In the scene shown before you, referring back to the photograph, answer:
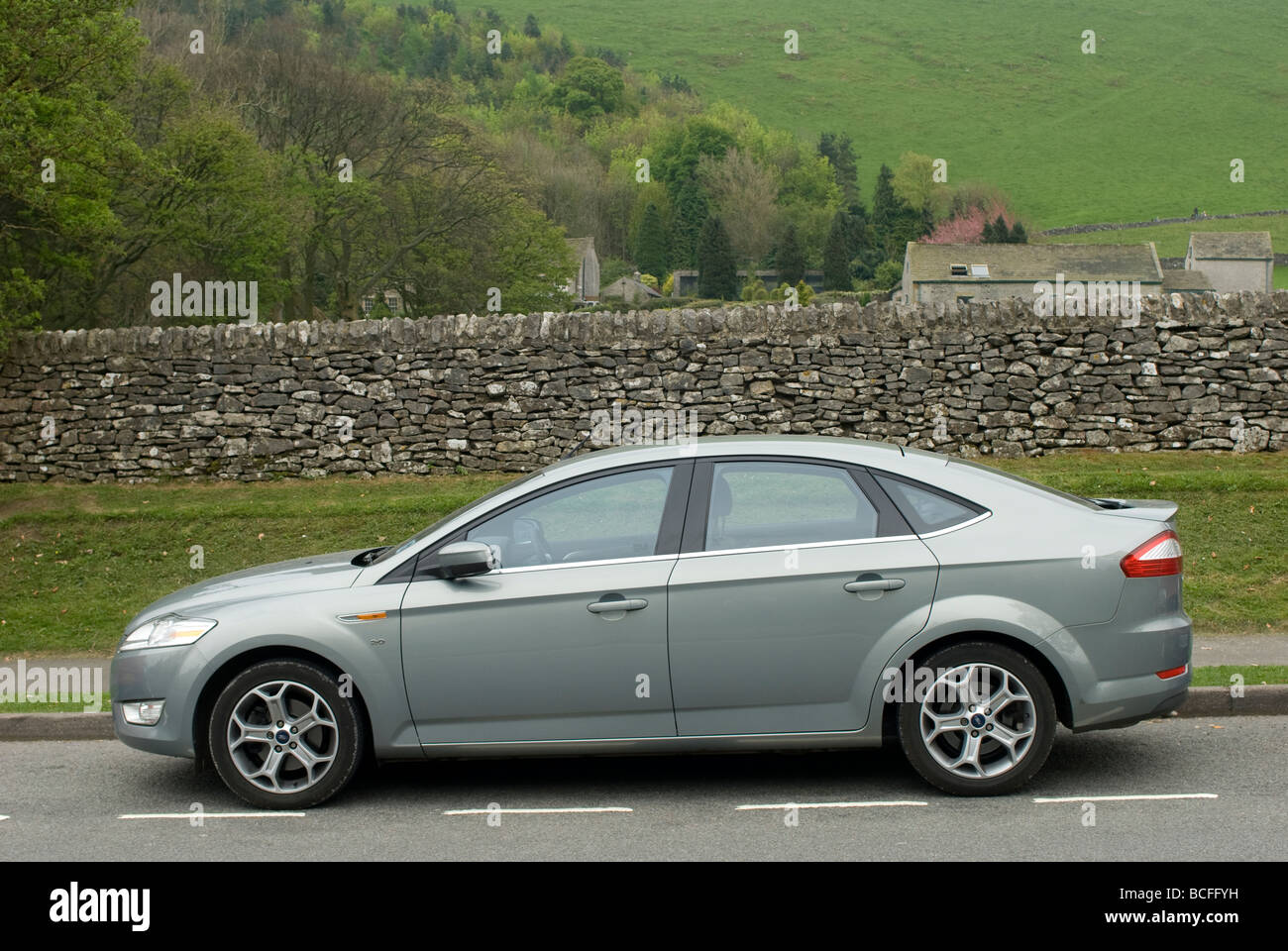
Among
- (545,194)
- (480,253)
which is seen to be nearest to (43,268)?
(480,253)

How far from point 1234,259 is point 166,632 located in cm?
8846

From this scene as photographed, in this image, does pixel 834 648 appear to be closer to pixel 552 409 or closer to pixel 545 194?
pixel 552 409

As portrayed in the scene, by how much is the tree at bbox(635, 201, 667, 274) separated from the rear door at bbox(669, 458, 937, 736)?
112 m

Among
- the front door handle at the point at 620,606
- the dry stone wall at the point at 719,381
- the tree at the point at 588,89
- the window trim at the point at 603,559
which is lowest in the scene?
the front door handle at the point at 620,606

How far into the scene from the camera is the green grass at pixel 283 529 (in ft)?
35.5

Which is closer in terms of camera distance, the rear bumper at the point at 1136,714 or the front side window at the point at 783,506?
the rear bumper at the point at 1136,714

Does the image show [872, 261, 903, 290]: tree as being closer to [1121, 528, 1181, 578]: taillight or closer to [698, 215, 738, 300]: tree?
[698, 215, 738, 300]: tree

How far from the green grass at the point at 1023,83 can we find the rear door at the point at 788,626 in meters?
111

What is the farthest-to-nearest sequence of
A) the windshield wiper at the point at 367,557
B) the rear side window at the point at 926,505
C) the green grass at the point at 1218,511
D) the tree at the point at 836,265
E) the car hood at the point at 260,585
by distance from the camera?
the tree at the point at 836,265
the green grass at the point at 1218,511
the windshield wiper at the point at 367,557
the car hood at the point at 260,585
the rear side window at the point at 926,505

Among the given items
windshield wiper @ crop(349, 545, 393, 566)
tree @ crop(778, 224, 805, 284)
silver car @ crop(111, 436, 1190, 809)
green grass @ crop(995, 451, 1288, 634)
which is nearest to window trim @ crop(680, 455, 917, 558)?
silver car @ crop(111, 436, 1190, 809)

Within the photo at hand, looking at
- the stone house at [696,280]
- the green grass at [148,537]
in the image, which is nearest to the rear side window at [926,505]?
the green grass at [148,537]

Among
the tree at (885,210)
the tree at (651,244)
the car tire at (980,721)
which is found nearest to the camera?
the car tire at (980,721)

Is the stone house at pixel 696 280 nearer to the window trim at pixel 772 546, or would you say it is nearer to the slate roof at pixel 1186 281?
the slate roof at pixel 1186 281

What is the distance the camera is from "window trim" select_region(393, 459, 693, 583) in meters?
6.14
